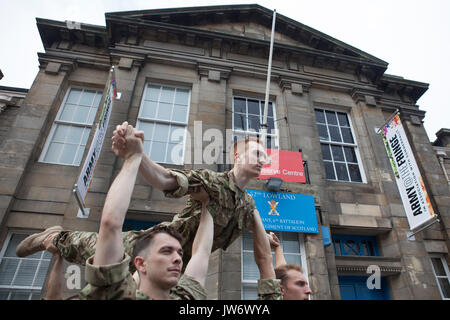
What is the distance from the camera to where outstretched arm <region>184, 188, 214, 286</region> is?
182 cm

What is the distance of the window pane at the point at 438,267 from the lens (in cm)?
777

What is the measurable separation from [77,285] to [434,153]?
38.1 ft

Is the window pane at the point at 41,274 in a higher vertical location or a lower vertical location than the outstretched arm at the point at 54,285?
higher

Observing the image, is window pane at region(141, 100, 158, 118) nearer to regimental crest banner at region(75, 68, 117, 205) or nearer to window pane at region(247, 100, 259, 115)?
regimental crest banner at region(75, 68, 117, 205)

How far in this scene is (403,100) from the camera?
11.1 m

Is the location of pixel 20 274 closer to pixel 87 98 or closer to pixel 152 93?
pixel 87 98

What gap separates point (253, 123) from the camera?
918cm

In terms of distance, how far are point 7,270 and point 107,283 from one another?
21.8ft

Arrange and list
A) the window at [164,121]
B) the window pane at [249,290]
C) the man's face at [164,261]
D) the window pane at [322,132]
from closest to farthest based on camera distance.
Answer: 1. the man's face at [164,261]
2. the window pane at [249,290]
3. the window at [164,121]
4. the window pane at [322,132]

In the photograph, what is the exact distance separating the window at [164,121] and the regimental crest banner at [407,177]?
6468 mm

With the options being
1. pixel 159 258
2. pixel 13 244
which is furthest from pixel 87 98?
pixel 159 258

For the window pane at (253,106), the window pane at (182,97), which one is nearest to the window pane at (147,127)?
the window pane at (182,97)

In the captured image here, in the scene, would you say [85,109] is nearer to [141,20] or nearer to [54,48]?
[54,48]

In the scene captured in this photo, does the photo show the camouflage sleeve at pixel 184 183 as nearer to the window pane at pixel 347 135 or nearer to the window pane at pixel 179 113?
the window pane at pixel 179 113
